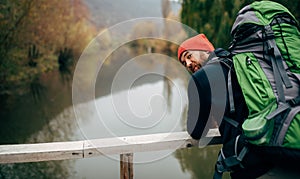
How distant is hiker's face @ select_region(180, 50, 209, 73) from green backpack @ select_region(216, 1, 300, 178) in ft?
0.58

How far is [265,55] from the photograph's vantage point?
3.62 ft

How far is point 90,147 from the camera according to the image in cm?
129

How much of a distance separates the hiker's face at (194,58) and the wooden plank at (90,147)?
1.04ft

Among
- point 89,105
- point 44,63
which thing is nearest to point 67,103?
point 89,105

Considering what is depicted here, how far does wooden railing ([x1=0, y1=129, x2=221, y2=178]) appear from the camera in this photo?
4.09ft

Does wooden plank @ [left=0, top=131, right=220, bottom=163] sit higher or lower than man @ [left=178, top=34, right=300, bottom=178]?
lower

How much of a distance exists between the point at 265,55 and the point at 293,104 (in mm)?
205

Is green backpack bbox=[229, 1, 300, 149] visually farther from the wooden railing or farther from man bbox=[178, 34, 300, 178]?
the wooden railing

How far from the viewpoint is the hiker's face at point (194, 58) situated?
136 cm

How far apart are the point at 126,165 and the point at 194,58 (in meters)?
0.57

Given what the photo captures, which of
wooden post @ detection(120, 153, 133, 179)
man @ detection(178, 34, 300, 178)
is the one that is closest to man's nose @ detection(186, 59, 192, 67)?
man @ detection(178, 34, 300, 178)

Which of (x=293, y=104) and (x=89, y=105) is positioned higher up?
(x=293, y=104)

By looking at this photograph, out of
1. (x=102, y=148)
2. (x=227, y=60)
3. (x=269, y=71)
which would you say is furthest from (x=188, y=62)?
(x=102, y=148)

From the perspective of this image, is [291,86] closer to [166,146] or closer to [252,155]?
[252,155]
